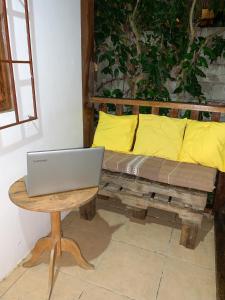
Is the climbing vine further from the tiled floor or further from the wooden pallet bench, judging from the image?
the tiled floor

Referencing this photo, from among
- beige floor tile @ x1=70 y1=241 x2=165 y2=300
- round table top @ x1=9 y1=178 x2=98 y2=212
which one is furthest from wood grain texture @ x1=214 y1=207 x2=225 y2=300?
round table top @ x1=9 y1=178 x2=98 y2=212

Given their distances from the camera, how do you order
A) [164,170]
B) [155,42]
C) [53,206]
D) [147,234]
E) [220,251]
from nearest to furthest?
[53,206] < [220,251] < [164,170] < [147,234] < [155,42]

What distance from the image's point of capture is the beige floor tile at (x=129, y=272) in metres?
1.50

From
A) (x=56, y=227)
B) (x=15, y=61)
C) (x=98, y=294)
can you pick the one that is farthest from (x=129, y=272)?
(x=15, y=61)

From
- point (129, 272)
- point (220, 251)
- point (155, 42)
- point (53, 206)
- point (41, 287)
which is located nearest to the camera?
point (53, 206)

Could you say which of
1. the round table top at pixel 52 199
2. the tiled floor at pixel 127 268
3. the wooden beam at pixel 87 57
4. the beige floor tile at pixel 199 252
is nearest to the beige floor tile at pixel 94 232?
the tiled floor at pixel 127 268

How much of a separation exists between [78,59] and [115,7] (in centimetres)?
81

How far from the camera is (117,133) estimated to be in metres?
2.18

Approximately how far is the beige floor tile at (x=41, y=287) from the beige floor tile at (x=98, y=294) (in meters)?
0.04

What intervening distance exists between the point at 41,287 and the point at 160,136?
1.38 metres

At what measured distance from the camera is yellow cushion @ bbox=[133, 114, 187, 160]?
2018 mm

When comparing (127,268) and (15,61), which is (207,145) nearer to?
(127,268)

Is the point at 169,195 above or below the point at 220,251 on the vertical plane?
above

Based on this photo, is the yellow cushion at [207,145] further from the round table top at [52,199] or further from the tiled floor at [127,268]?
the round table top at [52,199]
